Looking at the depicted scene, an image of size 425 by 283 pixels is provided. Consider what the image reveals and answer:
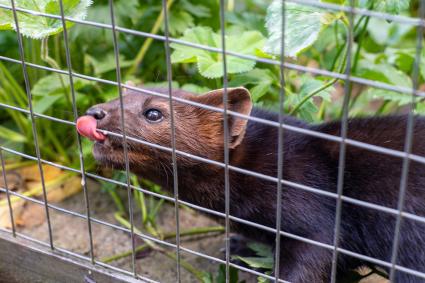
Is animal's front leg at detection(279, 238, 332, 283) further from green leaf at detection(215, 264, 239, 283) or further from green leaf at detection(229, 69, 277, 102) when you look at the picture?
green leaf at detection(229, 69, 277, 102)

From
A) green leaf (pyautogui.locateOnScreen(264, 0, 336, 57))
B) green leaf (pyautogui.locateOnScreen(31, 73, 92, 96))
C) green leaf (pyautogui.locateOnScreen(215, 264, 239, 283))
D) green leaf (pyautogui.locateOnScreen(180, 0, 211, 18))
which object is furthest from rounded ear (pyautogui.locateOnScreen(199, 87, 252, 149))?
green leaf (pyautogui.locateOnScreen(180, 0, 211, 18))

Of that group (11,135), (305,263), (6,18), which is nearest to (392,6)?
(305,263)

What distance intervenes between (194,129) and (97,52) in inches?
43.7

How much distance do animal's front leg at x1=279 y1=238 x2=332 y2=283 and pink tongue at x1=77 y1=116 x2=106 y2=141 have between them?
2.59 ft

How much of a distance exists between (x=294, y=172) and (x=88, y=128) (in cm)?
76

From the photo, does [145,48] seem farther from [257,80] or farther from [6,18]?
[6,18]

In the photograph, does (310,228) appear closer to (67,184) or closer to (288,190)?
(288,190)

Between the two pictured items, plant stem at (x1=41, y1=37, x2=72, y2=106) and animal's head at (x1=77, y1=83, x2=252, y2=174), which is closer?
animal's head at (x1=77, y1=83, x2=252, y2=174)

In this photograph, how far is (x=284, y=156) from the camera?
8.25 feet

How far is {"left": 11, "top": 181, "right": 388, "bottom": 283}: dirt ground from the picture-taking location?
2967mm

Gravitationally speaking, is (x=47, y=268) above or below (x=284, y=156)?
below

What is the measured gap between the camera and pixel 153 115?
244cm

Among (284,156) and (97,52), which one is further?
(97,52)

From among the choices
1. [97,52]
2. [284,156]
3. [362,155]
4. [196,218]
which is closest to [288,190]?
[284,156]
